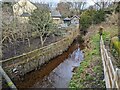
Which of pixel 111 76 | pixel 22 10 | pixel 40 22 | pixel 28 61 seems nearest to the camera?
pixel 111 76

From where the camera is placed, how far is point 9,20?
52.3 feet

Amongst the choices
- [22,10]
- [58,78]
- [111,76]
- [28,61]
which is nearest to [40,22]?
[22,10]

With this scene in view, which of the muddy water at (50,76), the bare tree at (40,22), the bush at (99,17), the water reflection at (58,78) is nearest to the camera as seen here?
the water reflection at (58,78)

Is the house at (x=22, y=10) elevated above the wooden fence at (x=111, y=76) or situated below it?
above

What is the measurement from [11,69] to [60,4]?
47624 millimetres

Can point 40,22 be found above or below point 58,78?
above

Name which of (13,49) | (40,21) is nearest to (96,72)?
(13,49)

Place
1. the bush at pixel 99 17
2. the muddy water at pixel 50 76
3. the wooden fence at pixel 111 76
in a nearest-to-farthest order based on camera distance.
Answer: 1. the wooden fence at pixel 111 76
2. the muddy water at pixel 50 76
3. the bush at pixel 99 17

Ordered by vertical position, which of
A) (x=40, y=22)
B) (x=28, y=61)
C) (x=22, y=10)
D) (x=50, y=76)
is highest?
(x=22, y=10)

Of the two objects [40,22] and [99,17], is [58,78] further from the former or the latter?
[99,17]

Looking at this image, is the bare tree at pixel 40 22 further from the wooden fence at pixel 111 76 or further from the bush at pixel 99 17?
the bush at pixel 99 17

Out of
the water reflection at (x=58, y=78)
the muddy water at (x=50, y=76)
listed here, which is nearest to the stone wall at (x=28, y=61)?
the muddy water at (x=50, y=76)

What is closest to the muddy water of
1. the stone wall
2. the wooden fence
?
the stone wall

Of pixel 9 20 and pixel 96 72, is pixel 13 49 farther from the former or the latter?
pixel 96 72
